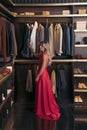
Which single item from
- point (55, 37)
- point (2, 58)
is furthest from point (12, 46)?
point (55, 37)

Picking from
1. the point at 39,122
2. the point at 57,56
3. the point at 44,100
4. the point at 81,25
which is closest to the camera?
the point at 39,122

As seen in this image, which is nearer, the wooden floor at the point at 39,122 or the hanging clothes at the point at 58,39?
the wooden floor at the point at 39,122

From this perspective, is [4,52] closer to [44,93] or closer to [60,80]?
[44,93]

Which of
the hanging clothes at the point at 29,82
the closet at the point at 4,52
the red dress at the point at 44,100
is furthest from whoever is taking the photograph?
the hanging clothes at the point at 29,82

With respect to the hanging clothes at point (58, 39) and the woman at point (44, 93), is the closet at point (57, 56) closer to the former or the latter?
the hanging clothes at point (58, 39)

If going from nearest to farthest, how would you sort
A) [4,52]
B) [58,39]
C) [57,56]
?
[4,52]
[58,39]
[57,56]

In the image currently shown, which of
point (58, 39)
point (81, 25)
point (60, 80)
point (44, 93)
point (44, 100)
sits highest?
point (81, 25)

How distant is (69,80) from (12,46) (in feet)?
7.65

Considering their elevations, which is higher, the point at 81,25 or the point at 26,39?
the point at 81,25

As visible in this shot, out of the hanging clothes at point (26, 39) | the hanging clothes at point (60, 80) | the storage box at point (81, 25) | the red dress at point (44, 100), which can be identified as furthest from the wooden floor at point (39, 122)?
the storage box at point (81, 25)

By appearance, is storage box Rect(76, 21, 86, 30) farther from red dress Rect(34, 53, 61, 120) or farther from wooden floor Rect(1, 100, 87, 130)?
wooden floor Rect(1, 100, 87, 130)

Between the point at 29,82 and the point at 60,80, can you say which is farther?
the point at 29,82

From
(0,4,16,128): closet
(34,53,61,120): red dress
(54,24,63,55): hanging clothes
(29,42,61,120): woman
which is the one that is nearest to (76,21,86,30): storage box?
(54,24,63,55): hanging clothes

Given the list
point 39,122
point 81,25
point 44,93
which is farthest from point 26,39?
point 39,122
